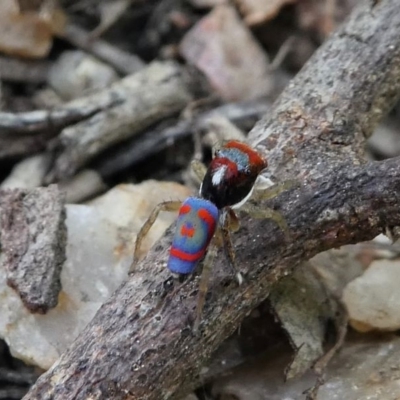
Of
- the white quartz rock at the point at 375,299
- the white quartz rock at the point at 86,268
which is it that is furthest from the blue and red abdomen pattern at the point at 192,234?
the white quartz rock at the point at 375,299

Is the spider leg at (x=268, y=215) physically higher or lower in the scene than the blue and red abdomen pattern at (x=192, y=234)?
lower

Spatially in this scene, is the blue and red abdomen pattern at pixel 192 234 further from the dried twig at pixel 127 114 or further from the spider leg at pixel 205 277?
the dried twig at pixel 127 114

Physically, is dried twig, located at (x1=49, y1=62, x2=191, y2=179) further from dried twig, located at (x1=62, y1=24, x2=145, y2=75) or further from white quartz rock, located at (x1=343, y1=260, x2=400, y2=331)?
white quartz rock, located at (x1=343, y1=260, x2=400, y2=331)

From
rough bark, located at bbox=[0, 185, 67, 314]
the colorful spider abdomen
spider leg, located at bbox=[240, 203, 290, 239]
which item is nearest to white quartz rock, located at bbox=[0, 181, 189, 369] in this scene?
rough bark, located at bbox=[0, 185, 67, 314]

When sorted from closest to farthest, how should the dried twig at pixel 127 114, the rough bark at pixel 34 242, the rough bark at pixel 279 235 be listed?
the rough bark at pixel 279 235, the rough bark at pixel 34 242, the dried twig at pixel 127 114

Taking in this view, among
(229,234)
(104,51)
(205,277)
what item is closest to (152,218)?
(229,234)

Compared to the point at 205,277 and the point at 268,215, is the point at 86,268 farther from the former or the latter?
the point at 268,215
